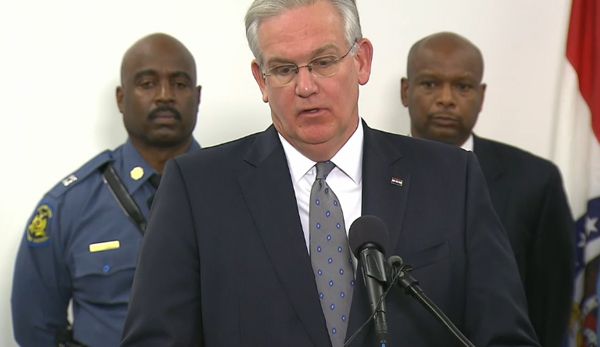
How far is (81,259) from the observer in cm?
318

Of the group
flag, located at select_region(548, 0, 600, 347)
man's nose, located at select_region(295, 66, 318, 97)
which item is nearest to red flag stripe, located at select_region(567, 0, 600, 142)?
flag, located at select_region(548, 0, 600, 347)

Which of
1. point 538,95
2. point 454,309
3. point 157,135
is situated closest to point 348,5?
point 454,309

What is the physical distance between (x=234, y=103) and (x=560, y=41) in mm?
1347

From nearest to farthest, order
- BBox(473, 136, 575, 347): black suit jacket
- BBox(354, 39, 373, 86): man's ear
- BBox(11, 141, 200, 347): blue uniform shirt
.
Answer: BBox(354, 39, 373, 86): man's ear < BBox(11, 141, 200, 347): blue uniform shirt < BBox(473, 136, 575, 347): black suit jacket

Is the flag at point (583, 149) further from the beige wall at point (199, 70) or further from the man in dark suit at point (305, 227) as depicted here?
the man in dark suit at point (305, 227)

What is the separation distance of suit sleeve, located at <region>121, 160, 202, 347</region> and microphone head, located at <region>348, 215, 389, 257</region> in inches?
14.7

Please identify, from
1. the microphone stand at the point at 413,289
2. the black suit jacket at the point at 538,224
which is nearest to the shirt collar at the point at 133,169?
the black suit jacket at the point at 538,224

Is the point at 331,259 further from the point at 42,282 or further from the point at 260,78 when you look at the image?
the point at 42,282

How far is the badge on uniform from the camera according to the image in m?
3.23

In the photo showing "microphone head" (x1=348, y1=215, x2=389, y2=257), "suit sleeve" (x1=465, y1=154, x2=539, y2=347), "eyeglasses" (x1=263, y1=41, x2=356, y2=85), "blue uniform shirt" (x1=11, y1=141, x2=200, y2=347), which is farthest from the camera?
"blue uniform shirt" (x1=11, y1=141, x2=200, y2=347)

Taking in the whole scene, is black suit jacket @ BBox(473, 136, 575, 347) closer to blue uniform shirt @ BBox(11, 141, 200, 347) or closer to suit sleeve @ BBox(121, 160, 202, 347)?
blue uniform shirt @ BBox(11, 141, 200, 347)

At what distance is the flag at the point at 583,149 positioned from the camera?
366 cm

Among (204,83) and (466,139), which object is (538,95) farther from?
(204,83)

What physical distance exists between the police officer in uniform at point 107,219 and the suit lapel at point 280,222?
128 centimetres
